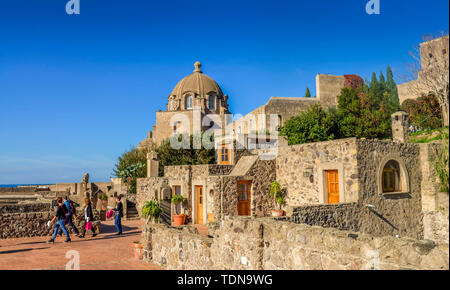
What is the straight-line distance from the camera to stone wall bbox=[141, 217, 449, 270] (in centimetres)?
384

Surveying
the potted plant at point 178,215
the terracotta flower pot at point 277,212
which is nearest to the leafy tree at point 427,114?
the terracotta flower pot at point 277,212

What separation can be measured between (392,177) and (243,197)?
6.83 meters

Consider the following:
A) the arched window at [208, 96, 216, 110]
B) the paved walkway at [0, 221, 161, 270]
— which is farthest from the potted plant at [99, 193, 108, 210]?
the arched window at [208, 96, 216, 110]

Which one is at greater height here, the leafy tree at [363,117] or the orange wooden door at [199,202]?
the leafy tree at [363,117]

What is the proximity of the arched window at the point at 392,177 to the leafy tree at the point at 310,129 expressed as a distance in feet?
39.6

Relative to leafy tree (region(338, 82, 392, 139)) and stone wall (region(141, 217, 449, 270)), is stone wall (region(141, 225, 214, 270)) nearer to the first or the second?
stone wall (region(141, 217, 449, 270))

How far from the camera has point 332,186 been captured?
570 inches

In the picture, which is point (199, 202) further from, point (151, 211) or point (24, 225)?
point (24, 225)

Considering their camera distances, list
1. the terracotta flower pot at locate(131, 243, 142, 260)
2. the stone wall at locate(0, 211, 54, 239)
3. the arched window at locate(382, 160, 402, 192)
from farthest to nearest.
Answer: the arched window at locate(382, 160, 402, 192) → the stone wall at locate(0, 211, 54, 239) → the terracotta flower pot at locate(131, 243, 142, 260)

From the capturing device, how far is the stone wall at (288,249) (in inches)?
151

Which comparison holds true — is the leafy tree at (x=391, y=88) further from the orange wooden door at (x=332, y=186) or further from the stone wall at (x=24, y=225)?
the stone wall at (x=24, y=225)

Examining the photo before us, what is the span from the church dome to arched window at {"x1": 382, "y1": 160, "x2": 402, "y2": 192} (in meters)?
31.3
